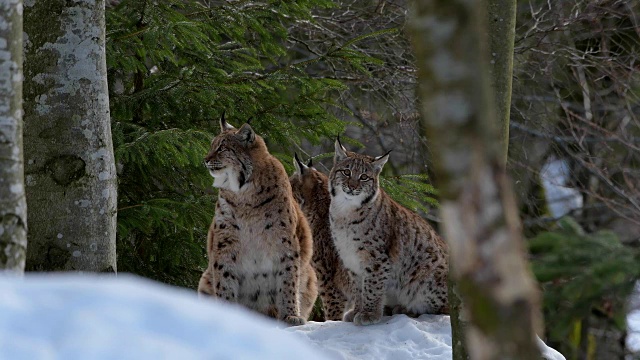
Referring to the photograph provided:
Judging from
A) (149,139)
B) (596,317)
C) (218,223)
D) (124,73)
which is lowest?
(596,317)

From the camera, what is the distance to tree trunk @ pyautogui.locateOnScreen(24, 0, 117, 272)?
199 inches

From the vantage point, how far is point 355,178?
671 cm

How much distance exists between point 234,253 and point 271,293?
1.38 feet

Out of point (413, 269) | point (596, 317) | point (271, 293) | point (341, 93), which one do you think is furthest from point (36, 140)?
point (596, 317)

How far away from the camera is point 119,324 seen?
7.38 ft

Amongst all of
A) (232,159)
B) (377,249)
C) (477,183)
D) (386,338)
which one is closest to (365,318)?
(386,338)

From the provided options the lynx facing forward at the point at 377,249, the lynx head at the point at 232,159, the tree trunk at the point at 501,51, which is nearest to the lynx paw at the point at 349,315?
the lynx facing forward at the point at 377,249

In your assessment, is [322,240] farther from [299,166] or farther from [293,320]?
[293,320]

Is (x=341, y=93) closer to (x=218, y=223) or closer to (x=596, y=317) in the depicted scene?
(x=218, y=223)

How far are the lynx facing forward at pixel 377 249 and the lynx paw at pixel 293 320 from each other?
1.23 ft

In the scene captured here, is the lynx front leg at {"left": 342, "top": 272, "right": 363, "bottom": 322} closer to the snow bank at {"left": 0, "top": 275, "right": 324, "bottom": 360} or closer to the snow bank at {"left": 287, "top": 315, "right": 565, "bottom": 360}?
the snow bank at {"left": 287, "top": 315, "right": 565, "bottom": 360}

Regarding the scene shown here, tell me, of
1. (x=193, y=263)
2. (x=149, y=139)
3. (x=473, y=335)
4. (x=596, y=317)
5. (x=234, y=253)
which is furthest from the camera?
(x=596, y=317)

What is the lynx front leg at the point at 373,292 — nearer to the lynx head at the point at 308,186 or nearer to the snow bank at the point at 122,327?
the lynx head at the point at 308,186

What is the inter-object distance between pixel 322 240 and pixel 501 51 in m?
3.11
